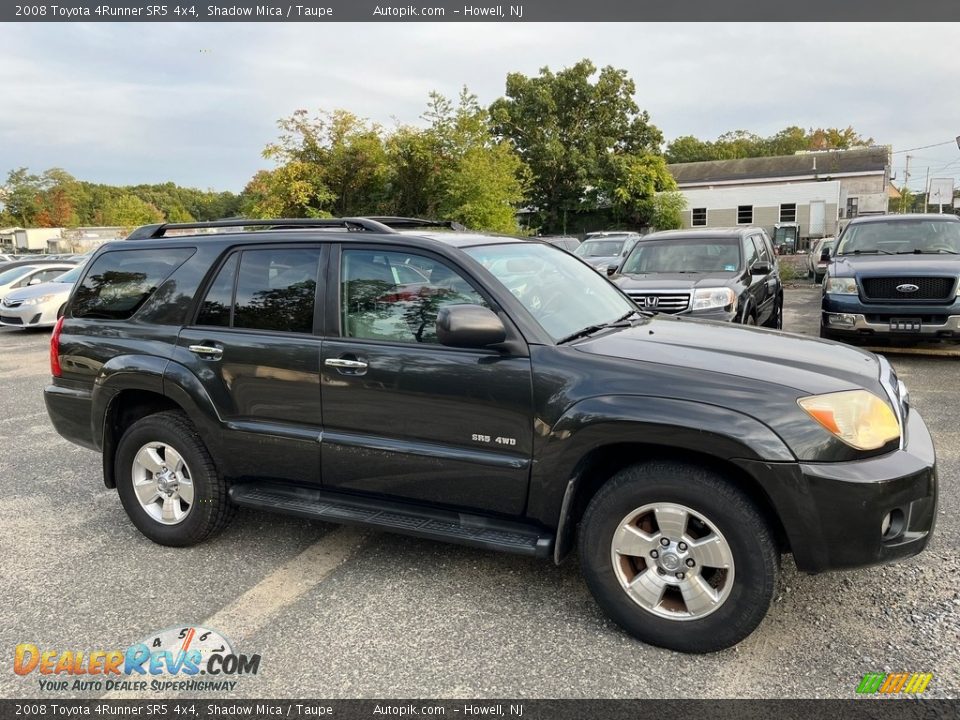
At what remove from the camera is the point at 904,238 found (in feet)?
30.7

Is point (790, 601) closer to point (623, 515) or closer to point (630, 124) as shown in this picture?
point (623, 515)

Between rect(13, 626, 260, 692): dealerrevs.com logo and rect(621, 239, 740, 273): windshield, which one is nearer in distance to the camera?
rect(13, 626, 260, 692): dealerrevs.com logo

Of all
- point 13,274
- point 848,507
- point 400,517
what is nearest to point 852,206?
point 13,274

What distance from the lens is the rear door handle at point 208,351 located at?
3.92 meters

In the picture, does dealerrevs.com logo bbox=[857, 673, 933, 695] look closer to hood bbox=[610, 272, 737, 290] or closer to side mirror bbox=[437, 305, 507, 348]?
side mirror bbox=[437, 305, 507, 348]

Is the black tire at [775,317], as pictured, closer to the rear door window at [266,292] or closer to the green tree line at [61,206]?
the rear door window at [266,292]

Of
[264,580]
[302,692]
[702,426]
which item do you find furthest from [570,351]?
[264,580]

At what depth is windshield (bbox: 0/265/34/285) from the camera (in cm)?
1612

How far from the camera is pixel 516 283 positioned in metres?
3.55

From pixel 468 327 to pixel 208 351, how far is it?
1.68 metres

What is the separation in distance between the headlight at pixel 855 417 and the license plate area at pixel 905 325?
6.33 meters

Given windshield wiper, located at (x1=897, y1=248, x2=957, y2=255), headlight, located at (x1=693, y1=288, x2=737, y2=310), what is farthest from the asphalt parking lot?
windshield wiper, located at (x1=897, y1=248, x2=957, y2=255)

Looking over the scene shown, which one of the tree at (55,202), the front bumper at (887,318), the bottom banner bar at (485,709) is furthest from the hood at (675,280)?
the tree at (55,202)

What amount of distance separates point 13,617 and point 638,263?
804 centimetres
